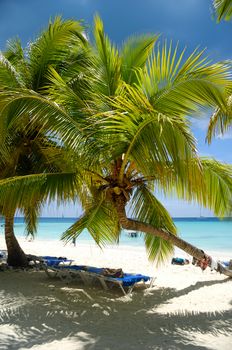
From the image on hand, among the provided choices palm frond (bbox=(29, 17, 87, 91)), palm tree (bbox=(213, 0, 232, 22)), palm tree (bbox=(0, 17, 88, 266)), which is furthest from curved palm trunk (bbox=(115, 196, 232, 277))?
palm frond (bbox=(29, 17, 87, 91))

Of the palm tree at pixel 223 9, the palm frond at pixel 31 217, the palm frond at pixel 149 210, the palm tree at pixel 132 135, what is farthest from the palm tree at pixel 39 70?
the palm tree at pixel 223 9

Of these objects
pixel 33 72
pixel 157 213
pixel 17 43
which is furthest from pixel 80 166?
pixel 17 43

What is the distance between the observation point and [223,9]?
5594mm

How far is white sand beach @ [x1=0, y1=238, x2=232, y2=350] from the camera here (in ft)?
16.2

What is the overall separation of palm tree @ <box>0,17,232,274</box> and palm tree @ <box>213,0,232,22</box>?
817mm

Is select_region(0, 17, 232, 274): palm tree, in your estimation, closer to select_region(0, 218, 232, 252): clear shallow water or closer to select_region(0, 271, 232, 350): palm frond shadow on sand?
select_region(0, 271, 232, 350): palm frond shadow on sand

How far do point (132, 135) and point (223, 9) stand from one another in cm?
225

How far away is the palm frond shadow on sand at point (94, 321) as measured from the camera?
489 cm

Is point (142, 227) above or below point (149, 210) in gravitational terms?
below

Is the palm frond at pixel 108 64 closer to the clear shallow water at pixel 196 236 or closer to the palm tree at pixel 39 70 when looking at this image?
the palm tree at pixel 39 70

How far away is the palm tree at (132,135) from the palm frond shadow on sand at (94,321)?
3.92 ft

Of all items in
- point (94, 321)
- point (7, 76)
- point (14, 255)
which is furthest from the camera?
point (14, 255)

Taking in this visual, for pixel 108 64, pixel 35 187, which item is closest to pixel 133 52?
pixel 108 64

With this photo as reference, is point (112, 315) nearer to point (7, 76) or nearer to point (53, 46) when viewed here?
point (7, 76)
